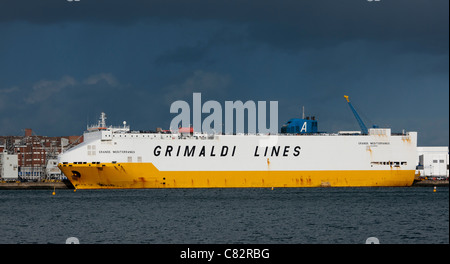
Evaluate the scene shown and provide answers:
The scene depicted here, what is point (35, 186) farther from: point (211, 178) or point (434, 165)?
point (434, 165)

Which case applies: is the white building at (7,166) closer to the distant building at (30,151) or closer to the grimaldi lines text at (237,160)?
the distant building at (30,151)

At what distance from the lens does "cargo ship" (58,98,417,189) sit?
60.5 m

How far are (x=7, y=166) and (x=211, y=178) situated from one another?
45792 mm

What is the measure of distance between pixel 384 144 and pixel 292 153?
10.3m

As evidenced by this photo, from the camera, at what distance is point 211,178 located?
62.6 meters

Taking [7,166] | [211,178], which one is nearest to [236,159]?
[211,178]

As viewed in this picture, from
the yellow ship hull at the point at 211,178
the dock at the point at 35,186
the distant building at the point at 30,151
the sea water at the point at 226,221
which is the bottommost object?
the sea water at the point at 226,221

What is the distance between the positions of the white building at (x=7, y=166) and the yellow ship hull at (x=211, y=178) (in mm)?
38788

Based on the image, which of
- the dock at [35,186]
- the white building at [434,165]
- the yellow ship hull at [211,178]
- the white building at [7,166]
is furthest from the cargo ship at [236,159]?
the white building at [434,165]

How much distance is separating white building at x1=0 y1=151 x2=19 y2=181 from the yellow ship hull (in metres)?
38.8

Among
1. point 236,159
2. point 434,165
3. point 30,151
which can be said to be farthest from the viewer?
point 30,151

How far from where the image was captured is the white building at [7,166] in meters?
96.3

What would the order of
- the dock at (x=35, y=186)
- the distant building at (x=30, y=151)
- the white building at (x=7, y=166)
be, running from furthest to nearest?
the distant building at (x=30, y=151) < the white building at (x=7, y=166) < the dock at (x=35, y=186)
